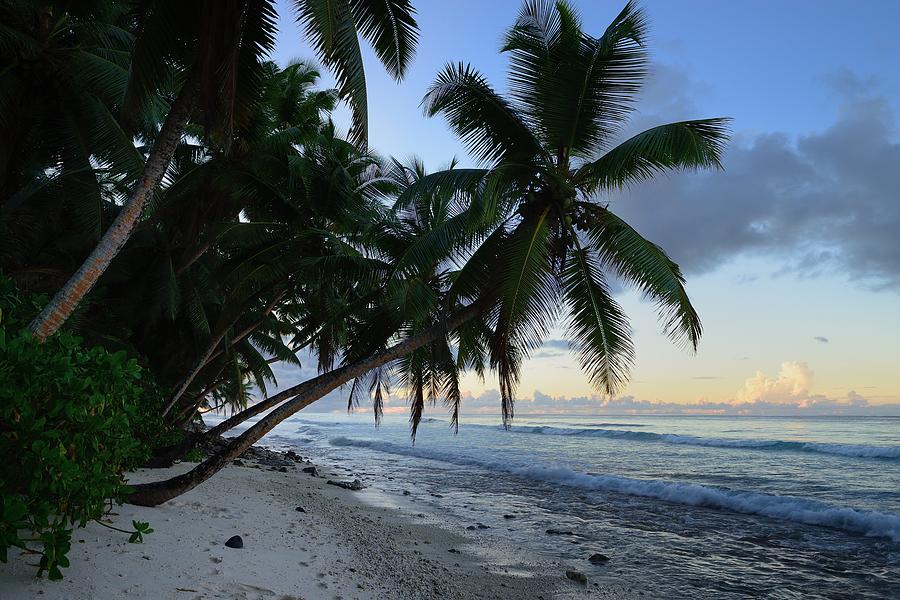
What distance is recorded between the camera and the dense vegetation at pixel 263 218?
3861 mm

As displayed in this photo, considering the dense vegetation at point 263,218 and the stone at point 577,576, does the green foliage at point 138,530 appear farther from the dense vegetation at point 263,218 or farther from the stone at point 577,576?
the stone at point 577,576

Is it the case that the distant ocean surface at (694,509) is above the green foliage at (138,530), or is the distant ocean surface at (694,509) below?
below

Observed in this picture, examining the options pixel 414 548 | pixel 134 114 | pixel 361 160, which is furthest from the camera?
pixel 361 160

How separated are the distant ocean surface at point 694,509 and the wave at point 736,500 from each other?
34 millimetres

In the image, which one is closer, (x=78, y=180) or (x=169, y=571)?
(x=169, y=571)

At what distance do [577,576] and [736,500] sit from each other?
26.3ft

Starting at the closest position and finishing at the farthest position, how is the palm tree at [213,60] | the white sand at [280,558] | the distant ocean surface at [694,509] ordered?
the white sand at [280,558], the palm tree at [213,60], the distant ocean surface at [694,509]

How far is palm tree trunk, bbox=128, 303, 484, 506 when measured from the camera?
6148 millimetres

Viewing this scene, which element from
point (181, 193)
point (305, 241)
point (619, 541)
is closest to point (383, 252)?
point (305, 241)

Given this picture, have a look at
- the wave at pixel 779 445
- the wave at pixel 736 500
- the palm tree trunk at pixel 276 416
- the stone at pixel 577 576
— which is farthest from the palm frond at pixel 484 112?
the wave at pixel 779 445

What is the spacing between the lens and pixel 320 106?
646 inches

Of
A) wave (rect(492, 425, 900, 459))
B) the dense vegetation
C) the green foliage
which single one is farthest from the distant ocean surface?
the green foliage

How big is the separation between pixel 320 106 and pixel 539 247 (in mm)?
11428

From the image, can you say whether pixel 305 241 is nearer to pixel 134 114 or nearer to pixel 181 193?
pixel 181 193
